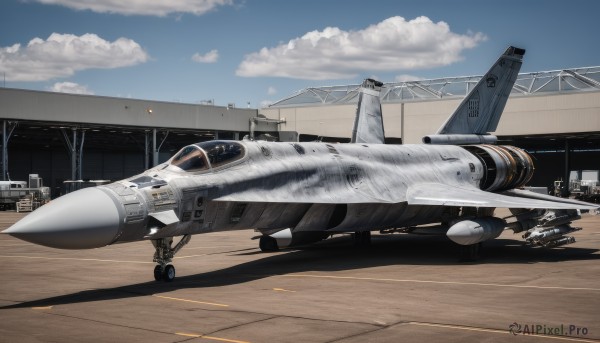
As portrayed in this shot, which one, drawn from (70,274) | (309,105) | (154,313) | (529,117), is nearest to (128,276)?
(70,274)

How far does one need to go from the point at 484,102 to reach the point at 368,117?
402cm

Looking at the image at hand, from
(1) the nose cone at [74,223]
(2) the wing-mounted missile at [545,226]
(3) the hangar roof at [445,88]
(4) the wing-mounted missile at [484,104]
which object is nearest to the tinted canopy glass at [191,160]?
(1) the nose cone at [74,223]

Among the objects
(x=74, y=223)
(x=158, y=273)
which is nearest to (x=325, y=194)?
(x=158, y=273)

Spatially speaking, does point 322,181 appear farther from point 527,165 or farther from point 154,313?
point 527,165

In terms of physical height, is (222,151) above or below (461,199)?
above

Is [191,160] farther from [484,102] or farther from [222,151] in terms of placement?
[484,102]

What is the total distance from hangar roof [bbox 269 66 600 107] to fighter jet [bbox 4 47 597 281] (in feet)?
76.0

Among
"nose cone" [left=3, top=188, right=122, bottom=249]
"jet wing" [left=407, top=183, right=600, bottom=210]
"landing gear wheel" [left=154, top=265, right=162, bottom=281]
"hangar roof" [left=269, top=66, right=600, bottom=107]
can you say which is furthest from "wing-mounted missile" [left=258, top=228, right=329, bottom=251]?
"hangar roof" [left=269, top=66, right=600, bottom=107]

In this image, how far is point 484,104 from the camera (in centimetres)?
2441

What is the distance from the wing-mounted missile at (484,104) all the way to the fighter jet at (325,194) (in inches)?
1.4

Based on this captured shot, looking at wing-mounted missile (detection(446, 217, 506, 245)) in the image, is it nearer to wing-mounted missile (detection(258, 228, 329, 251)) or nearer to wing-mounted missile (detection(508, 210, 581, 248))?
wing-mounted missile (detection(508, 210, 581, 248))

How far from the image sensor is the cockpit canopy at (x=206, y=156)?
47.0 feet

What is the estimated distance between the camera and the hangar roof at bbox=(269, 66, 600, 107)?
46.0 metres

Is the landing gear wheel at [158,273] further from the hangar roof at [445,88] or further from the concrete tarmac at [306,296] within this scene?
the hangar roof at [445,88]
